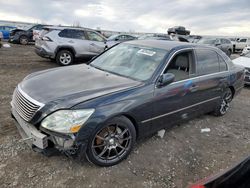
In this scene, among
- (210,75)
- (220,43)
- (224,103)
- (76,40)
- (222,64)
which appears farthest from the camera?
(220,43)

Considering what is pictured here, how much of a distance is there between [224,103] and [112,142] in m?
3.21

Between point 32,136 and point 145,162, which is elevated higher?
point 32,136

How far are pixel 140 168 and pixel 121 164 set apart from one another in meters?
0.27

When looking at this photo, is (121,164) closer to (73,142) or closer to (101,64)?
(73,142)

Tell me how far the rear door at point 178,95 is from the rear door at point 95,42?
6.44 m

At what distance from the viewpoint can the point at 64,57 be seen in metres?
9.21

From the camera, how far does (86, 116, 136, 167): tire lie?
9.03ft

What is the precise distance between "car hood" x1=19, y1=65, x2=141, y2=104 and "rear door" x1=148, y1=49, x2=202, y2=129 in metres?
0.51

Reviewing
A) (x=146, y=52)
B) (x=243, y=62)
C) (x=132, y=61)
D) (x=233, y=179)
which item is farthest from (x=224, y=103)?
(x=243, y=62)

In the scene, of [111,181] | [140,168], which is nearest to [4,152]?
[111,181]

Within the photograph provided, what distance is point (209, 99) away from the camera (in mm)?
4348

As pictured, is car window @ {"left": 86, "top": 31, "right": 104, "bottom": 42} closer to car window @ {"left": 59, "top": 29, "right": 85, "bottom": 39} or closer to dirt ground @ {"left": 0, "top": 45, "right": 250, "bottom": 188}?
car window @ {"left": 59, "top": 29, "right": 85, "bottom": 39}

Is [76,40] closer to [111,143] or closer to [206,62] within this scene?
[206,62]

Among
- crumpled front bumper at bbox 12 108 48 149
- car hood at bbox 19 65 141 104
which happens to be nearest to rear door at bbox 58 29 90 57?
car hood at bbox 19 65 141 104
